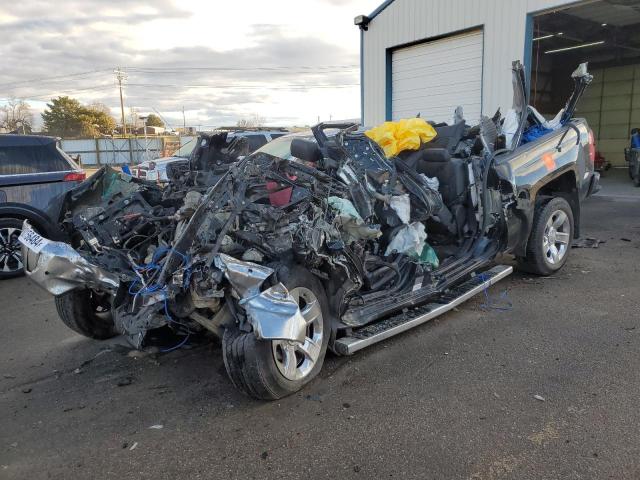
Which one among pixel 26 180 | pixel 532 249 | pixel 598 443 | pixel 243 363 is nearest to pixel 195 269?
pixel 243 363

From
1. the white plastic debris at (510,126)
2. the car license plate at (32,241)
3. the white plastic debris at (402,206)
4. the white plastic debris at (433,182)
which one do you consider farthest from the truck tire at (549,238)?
the car license plate at (32,241)

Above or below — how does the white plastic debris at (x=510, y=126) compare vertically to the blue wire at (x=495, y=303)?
above

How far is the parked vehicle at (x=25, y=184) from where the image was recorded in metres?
6.77

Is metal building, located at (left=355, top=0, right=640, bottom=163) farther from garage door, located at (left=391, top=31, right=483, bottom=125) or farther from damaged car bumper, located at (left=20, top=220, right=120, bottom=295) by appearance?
damaged car bumper, located at (left=20, top=220, right=120, bottom=295)

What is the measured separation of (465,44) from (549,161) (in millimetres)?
7656

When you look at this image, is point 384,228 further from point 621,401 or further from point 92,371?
point 92,371

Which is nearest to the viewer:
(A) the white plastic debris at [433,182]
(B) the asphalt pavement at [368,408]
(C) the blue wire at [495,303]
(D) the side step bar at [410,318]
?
(B) the asphalt pavement at [368,408]

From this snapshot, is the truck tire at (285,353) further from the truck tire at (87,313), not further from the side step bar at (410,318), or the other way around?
the truck tire at (87,313)

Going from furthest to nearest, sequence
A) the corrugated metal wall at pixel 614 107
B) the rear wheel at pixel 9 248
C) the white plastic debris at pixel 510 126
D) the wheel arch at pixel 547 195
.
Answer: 1. the corrugated metal wall at pixel 614 107
2. the rear wheel at pixel 9 248
3. the white plastic debris at pixel 510 126
4. the wheel arch at pixel 547 195

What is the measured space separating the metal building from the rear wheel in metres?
9.55

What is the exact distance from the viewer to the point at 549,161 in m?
5.60

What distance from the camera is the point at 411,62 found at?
13.5m

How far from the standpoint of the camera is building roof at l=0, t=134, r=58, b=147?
6.86 metres

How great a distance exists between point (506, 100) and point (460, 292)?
8078 mm
